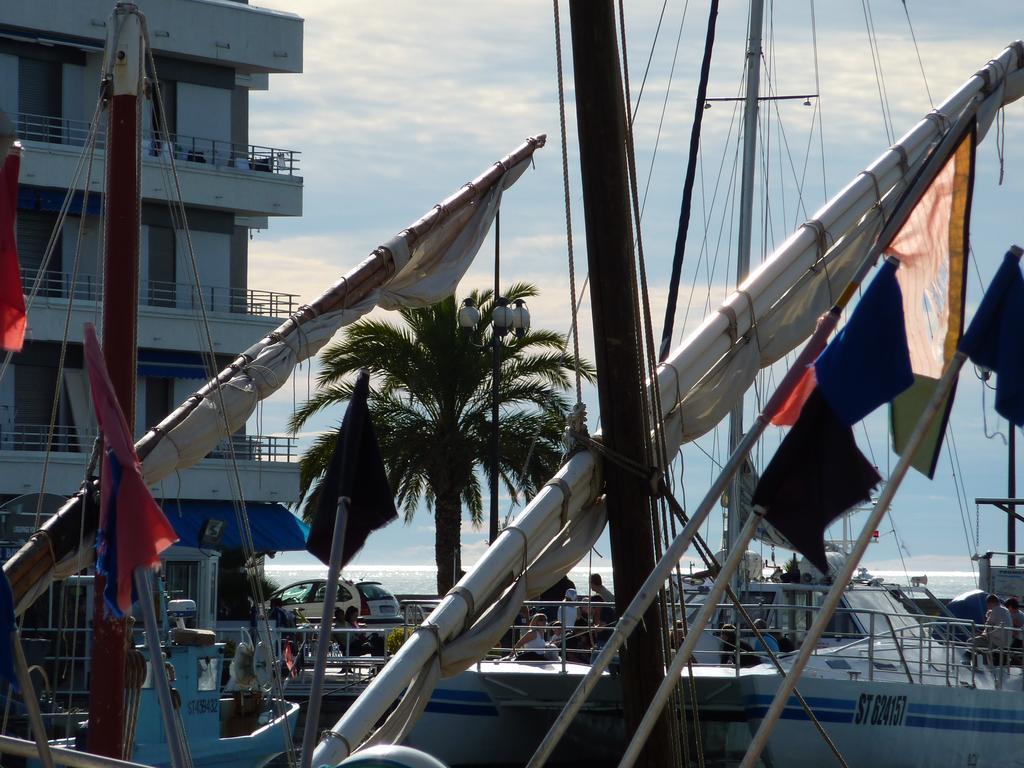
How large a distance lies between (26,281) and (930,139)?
27877 millimetres

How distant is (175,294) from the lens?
3741 centimetres

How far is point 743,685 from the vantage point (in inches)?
700

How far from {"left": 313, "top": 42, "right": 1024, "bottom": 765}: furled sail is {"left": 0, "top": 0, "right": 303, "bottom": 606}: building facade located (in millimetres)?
23800

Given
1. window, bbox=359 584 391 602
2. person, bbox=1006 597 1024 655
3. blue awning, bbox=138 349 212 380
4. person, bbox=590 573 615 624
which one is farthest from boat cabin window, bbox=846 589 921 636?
blue awning, bbox=138 349 212 380

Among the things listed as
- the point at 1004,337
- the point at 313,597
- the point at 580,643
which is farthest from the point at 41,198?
the point at 1004,337

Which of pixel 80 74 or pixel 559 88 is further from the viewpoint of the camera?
pixel 80 74

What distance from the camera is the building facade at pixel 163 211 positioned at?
1361 inches

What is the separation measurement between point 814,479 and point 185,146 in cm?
3228

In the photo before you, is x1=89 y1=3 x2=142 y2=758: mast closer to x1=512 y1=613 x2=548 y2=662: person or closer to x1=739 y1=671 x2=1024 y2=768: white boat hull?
x1=739 y1=671 x2=1024 y2=768: white boat hull

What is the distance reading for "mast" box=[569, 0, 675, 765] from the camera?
8.42 m

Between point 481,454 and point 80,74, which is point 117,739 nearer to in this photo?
point 481,454

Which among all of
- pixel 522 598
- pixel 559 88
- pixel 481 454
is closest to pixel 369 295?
pixel 559 88

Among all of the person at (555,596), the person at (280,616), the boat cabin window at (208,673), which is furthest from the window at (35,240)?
the boat cabin window at (208,673)

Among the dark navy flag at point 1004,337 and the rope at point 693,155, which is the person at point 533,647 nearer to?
the rope at point 693,155
